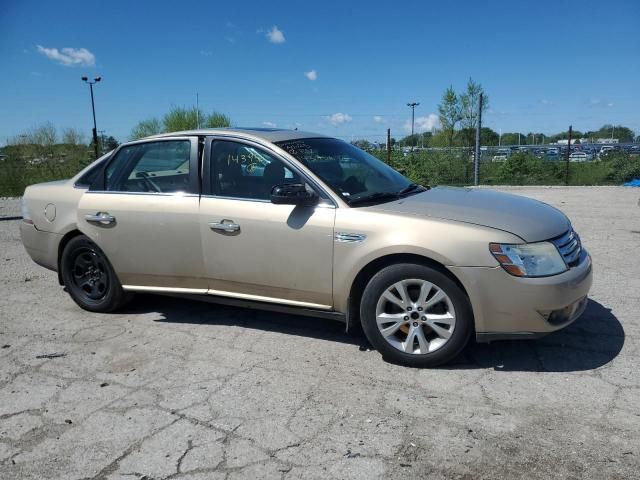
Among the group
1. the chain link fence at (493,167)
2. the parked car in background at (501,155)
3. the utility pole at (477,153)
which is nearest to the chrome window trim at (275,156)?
the utility pole at (477,153)

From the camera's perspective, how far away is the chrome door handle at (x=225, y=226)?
4070 mm

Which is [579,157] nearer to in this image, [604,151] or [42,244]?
[604,151]

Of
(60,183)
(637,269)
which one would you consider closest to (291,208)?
(60,183)

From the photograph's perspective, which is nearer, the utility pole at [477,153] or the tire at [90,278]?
the tire at [90,278]

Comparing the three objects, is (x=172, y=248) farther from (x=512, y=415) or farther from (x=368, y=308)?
(x=512, y=415)

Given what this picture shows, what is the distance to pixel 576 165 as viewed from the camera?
62.1 ft

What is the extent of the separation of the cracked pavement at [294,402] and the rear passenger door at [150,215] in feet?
1.68

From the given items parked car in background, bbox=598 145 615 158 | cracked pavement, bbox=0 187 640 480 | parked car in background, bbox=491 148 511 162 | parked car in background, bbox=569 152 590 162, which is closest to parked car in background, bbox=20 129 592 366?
cracked pavement, bbox=0 187 640 480

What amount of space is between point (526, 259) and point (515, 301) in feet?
0.91

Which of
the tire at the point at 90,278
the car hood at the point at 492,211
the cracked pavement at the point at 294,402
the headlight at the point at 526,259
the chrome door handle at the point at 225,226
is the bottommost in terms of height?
the cracked pavement at the point at 294,402

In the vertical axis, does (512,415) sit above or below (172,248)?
below

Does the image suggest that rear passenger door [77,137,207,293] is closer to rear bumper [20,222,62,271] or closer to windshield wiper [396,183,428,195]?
rear bumper [20,222,62,271]

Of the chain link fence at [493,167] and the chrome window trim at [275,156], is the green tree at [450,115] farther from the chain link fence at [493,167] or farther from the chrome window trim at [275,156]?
the chrome window trim at [275,156]

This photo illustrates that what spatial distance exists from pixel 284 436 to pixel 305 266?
4.40 ft
